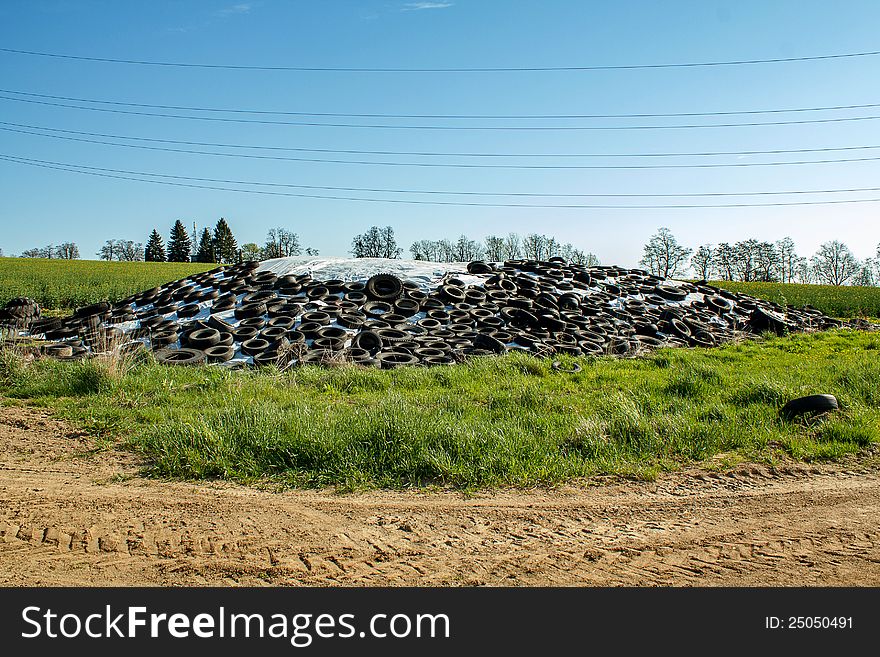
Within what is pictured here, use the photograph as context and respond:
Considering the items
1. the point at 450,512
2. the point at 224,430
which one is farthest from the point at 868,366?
the point at 224,430

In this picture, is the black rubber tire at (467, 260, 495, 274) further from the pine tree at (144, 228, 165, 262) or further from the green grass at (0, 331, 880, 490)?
the pine tree at (144, 228, 165, 262)

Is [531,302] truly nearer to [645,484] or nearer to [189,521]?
[645,484]

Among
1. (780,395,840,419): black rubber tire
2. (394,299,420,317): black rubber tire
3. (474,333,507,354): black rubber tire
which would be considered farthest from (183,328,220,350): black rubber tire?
(780,395,840,419): black rubber tire

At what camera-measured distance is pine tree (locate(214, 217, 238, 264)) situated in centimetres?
8950

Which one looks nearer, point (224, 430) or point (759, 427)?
point (224, 430)

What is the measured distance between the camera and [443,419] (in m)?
6.60

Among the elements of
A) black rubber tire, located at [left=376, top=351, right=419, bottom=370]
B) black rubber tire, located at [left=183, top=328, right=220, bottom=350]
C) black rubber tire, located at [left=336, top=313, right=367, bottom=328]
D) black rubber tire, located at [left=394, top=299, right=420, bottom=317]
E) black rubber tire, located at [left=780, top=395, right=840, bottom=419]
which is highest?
black rubber tire, located at [left=394, top=299, right=420, bottom=317]

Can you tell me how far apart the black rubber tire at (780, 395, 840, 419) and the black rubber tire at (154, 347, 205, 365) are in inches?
424

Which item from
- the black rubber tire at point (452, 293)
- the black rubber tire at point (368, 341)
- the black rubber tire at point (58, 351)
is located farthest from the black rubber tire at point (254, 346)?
the black rubber tire at point (452, 293)

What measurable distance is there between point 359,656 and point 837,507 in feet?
13.8

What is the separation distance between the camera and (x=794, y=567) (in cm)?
364

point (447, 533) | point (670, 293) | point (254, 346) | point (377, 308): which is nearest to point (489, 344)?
point (377, 308)

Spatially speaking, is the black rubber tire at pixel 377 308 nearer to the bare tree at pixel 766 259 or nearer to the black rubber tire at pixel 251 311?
the black rubber tire at pixel 251 311

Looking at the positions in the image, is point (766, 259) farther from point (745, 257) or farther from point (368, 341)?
point (368, 341)
